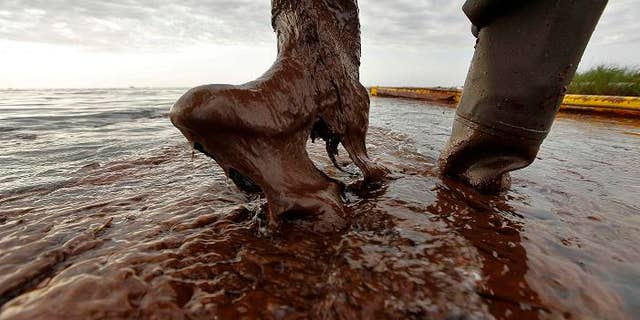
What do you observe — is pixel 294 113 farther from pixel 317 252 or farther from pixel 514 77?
pixel 514 77

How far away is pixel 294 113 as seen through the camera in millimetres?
1792

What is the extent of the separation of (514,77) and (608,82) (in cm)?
1307

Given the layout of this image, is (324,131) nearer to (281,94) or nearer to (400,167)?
(281,94)

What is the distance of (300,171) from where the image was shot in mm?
1776

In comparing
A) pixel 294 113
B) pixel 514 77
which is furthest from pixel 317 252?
pixel 514 77

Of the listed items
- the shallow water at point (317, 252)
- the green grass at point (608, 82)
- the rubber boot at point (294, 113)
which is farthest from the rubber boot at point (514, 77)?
the green grass at point (608, 82)

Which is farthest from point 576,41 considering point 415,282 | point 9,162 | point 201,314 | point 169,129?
point 169,129

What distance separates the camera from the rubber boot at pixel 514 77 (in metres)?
1.85

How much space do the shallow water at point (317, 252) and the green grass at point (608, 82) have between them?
1111cm

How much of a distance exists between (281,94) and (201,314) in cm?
111

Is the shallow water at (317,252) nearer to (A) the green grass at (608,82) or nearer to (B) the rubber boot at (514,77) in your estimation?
(B) the rubber boot at (514,77)

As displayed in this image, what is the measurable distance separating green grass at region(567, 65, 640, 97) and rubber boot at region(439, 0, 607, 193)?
39.2ft

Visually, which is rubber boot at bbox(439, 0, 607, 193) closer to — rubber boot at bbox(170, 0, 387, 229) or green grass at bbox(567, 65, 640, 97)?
rubber boot at bbox(170, 0, 387, 229)

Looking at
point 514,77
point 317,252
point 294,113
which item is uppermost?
point 514,77
